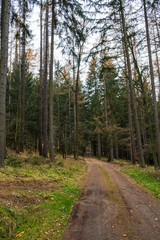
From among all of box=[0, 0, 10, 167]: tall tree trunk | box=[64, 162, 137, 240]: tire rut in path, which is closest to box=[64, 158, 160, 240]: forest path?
box=[64, 162, 137, 240]: tire rut in path

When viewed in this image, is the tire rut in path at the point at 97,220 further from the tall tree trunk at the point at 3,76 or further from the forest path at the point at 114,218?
the tall tree trunk at the point at 3,76

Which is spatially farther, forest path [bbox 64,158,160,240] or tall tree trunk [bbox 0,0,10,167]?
tall tree trunk [bbox 0,0,10,167]

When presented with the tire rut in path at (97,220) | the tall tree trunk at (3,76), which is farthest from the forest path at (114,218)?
the tall tree trunk at (3,76)

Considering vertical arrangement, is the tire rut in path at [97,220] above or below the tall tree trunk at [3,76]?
below

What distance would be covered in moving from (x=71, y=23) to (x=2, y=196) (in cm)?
1316

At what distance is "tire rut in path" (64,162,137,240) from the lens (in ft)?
9.55

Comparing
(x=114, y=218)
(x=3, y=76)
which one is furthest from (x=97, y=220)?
(x=3, y=76)

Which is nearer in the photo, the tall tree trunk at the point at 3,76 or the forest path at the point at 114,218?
the forest path at the point at 114,218

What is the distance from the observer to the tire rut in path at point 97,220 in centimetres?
291

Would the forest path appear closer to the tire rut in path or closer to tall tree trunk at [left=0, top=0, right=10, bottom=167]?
the tire rut in path

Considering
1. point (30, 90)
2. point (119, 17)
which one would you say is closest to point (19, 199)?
point (119, 17)

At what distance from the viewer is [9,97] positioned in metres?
18.4

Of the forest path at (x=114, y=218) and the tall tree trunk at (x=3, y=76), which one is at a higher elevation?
the tall tree trunk at (x=3, y=76)

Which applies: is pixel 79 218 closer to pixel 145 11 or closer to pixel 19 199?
pixel 19 199
